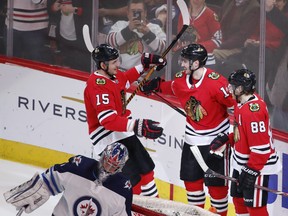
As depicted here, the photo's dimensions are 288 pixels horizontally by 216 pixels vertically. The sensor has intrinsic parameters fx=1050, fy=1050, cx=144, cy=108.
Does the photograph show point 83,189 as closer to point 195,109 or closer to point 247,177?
point 247,177

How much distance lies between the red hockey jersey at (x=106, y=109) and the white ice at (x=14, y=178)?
727 mm

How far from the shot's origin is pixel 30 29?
25.2ft

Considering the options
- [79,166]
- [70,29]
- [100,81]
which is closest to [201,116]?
[100,81]

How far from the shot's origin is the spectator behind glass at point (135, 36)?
277 inches

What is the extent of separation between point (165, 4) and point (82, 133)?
1.18m

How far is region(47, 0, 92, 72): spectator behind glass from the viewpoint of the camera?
7.41 m

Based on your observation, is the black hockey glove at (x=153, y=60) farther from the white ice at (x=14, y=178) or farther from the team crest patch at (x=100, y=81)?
the white ice at (x=14, y=178)

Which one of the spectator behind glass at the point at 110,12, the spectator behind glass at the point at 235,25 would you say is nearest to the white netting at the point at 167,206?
the spectator behind glass at the point at 235,25

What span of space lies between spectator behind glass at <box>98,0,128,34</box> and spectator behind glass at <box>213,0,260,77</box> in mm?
831

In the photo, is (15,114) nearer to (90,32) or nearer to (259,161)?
(90,32)

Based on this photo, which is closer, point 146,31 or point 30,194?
point 30,194

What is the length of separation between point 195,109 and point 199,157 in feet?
0.91

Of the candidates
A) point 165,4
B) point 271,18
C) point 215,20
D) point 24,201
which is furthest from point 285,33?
point 24,201

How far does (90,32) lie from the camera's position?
7.36 m
